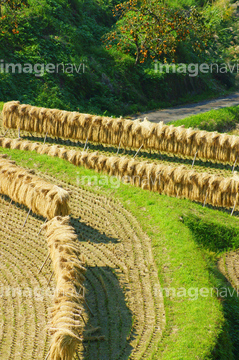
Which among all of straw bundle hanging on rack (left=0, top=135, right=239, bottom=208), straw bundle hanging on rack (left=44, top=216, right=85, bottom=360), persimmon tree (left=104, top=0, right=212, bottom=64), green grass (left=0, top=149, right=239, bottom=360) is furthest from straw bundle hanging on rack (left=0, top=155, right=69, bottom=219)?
persimmon tree (left=104, top=0, right=212, bottom=64)

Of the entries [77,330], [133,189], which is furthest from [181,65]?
[77,330]

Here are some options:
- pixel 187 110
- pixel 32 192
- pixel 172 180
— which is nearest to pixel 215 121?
pixel 187 110

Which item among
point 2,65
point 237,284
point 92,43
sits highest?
point 92,43

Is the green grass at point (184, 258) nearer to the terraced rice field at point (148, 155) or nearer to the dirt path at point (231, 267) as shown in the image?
the dirt path at point (231, 267)

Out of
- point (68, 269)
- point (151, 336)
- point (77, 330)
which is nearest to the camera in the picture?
point (77, 330)

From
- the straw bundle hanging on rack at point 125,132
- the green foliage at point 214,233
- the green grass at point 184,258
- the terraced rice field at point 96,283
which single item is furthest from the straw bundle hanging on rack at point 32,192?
the green foliage at point 214,233

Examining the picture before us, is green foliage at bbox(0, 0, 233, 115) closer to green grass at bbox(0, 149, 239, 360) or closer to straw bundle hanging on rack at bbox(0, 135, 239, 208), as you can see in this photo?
green grass at bbox(0, 149, 239, 360)

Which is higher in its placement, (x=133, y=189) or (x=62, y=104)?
(x=62, y=104)

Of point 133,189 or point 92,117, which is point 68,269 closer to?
point 133,189
